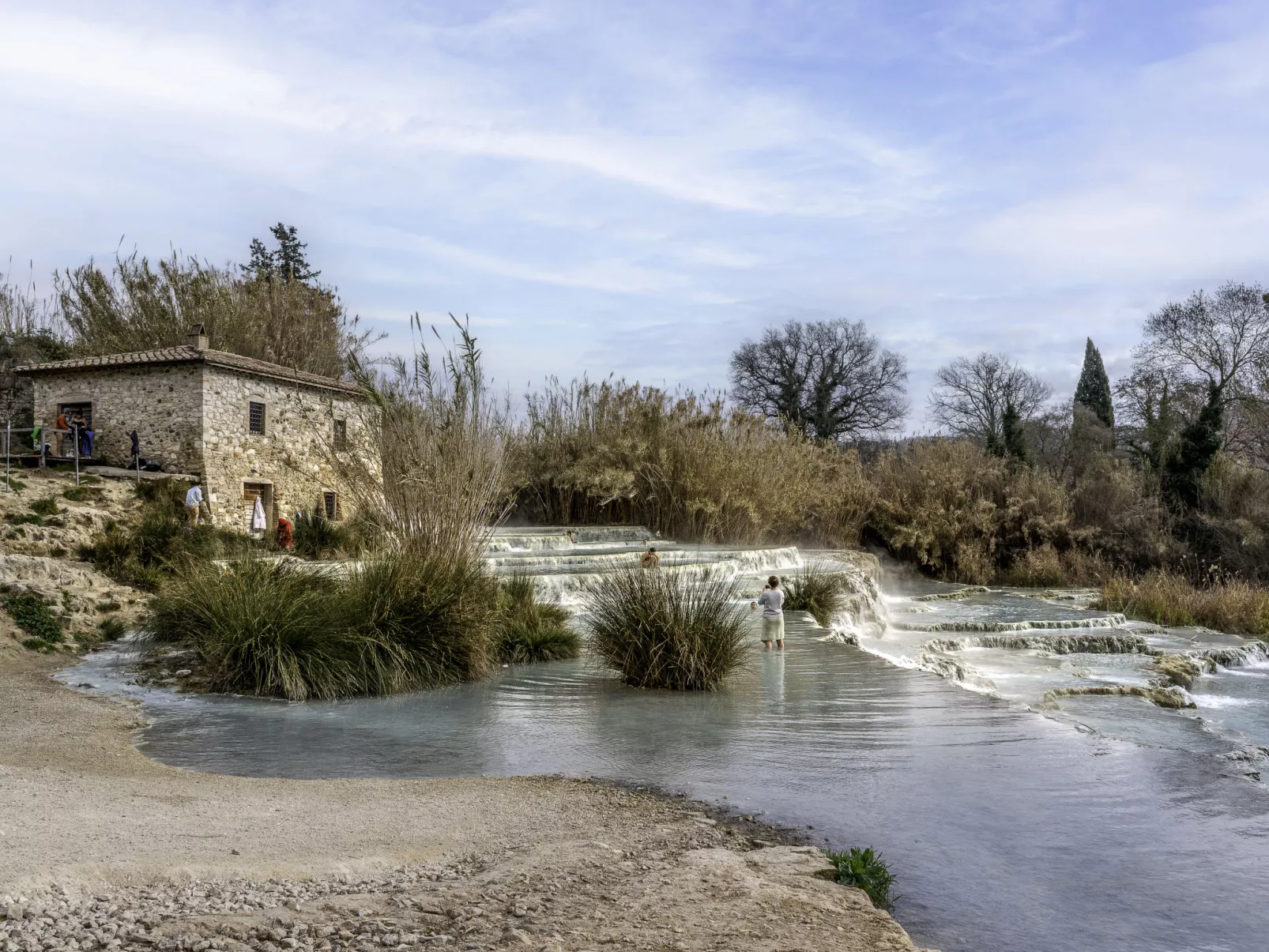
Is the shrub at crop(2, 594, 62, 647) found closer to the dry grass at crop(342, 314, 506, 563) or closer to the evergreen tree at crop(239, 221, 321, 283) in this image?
the dry grass at crop(342, 314, 506, 563)

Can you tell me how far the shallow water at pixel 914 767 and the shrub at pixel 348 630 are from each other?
0.97 ft

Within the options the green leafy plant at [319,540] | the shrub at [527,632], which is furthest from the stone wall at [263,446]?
the shrub at [527,632]

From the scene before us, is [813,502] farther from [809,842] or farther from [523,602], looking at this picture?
[809,842]

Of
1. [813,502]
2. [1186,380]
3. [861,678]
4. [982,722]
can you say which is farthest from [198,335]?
[1186,380]

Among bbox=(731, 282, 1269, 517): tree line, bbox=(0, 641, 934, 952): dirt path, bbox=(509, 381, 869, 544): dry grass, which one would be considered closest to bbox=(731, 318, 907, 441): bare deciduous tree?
bbox=(731, 282, 1269, 517): tree line

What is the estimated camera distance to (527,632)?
11.3m

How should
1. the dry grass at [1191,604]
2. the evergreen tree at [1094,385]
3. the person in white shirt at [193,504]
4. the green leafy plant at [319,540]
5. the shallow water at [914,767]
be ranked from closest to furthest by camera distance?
the shallow water at [914,767], the dry grass at [1191,604], the green leafy plant at [319,540], the person in white shirt at [193,504], the evergreen tree at [1094,385]

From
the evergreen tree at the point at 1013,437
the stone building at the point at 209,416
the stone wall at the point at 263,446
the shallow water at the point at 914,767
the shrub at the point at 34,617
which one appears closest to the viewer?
the shallow water at the point at 914,767

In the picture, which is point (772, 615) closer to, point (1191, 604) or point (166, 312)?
point (1191, 604)

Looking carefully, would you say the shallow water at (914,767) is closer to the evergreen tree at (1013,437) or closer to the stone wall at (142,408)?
the stone wall at (142,408)

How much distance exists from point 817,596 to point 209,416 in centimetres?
1630

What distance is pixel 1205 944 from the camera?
438cm

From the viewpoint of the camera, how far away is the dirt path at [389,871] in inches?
133

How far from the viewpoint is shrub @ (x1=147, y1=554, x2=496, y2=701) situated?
9.32 meters
